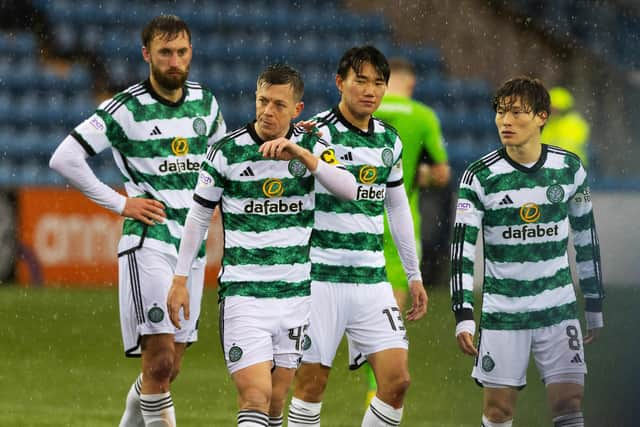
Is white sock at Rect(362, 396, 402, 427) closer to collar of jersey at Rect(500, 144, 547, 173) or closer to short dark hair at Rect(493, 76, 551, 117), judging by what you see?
collar of jersey at Rect(500, 144, 547, 173)

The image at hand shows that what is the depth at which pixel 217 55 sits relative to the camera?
57.3 ft

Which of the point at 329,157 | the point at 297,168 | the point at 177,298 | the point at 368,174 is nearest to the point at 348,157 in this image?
the point at 368,174

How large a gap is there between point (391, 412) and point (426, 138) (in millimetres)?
2256

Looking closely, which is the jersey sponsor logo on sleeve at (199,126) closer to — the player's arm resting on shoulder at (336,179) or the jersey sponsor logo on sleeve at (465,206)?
the player's arm resting on shoulder at (336,179)

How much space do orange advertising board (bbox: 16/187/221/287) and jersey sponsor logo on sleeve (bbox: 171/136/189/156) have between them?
6.46 metres

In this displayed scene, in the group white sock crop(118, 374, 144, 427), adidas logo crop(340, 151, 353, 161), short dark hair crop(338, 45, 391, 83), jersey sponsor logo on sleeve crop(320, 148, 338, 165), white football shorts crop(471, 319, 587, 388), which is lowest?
white sock crop(118, 374, 144, 427)

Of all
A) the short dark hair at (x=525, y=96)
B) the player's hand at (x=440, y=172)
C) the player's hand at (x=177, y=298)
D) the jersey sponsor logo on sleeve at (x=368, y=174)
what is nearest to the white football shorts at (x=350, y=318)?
the jersey sponsor logo on sleeve at (x=368, y=174)

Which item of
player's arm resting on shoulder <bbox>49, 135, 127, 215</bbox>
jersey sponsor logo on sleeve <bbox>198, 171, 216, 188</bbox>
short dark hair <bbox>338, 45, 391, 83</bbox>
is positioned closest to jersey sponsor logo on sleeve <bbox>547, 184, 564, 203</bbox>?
short dark hair <bbox>338, 45, 391, 83</bbox>

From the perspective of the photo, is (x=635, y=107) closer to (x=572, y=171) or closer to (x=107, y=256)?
(x=107, y=256)

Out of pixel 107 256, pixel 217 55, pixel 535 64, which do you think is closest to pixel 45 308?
pixel 107 256

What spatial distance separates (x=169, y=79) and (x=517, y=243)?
1.78m

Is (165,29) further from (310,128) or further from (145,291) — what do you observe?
(145,291)

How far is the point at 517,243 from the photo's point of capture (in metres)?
5.37

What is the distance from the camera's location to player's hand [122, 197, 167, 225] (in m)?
5.99
